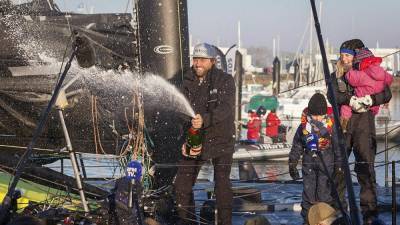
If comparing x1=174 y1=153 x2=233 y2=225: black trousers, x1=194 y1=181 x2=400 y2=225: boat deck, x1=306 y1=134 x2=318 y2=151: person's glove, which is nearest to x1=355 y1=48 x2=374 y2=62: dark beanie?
x1=306 y1=134 x2=318 y2=151: person's glove

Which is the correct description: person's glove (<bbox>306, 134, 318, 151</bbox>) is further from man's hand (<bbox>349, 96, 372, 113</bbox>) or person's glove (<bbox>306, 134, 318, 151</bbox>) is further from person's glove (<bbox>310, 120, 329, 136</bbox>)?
man's hand (<bbox>349, 96, 372, 113</bbox>)

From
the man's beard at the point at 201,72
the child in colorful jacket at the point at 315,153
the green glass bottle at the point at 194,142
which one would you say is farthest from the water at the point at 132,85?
the child in colorful jacket at the point at 315,153

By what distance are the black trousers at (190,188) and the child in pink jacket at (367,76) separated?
138cm

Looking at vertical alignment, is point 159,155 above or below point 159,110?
below

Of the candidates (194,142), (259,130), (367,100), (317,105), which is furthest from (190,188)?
(259,130)

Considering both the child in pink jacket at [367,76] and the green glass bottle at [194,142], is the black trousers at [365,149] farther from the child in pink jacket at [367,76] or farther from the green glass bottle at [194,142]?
the green glass bottle at [194,142]

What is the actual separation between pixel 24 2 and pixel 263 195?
360 cm

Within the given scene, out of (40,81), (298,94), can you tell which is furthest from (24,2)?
(298,94)

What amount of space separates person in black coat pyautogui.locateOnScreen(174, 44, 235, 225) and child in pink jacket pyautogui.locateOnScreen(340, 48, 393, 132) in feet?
3.86

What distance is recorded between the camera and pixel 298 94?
44188mm

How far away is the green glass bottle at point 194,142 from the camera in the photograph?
6.05 meters

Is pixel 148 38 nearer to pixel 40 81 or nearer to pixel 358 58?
pixel 40 81

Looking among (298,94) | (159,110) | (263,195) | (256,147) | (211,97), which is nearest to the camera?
(211,97)

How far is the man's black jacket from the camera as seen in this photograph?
19.8 ft
